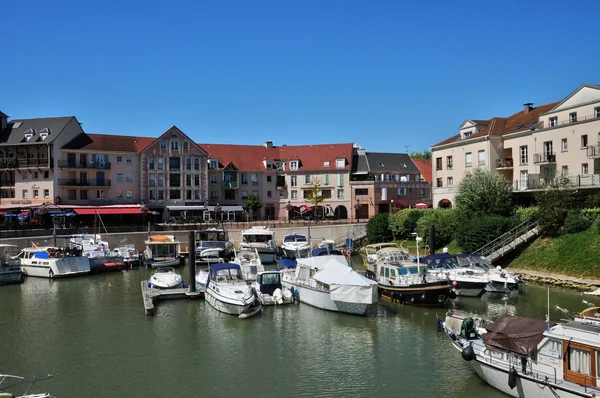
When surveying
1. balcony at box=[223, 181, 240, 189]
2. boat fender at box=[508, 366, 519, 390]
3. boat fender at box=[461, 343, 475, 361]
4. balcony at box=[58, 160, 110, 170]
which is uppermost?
balcony at box=[58, 160, 110, 170]

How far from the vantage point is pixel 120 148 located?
7575cm

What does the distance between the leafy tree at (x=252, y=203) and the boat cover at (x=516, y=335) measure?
206ft

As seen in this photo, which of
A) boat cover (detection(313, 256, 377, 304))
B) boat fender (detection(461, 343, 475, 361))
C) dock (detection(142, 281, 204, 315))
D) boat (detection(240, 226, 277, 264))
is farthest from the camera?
boat (detection(240, 226, 277, 264))

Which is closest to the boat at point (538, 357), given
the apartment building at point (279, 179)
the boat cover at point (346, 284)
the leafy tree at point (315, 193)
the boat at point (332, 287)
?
the boat cover at point (346, 284)

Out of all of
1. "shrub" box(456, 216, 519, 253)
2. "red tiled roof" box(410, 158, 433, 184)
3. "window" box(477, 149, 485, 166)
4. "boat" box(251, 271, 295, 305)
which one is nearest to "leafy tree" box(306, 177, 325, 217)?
"red tiled roof" box(410, 158, 433, 184)

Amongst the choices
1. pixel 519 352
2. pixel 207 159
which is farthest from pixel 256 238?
pixel 519 352

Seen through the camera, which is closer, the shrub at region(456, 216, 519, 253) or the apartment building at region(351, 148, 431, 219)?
the shrub at region(456, 216, 519, 253)

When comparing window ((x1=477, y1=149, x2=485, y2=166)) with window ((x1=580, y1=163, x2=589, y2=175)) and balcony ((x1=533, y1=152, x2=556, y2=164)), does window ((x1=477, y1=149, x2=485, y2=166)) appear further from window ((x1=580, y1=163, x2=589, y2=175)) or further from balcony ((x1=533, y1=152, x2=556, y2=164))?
window ((x1=580, y1=163, x2=589, y2=175))

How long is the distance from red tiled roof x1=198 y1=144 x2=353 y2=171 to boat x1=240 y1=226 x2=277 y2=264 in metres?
26.2

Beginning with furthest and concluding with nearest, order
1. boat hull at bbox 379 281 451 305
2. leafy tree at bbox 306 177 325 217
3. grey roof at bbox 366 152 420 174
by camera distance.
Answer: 1. grey roof at bbox 366 152 420 174
2. leafy tree at bbox 306 177 325 217
3. boat hull at bbox 379 281 451 305

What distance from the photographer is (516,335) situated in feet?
61.9

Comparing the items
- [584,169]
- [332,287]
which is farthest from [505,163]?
[332,287]

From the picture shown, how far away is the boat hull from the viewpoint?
1259 inches

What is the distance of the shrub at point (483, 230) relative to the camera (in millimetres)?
46031
